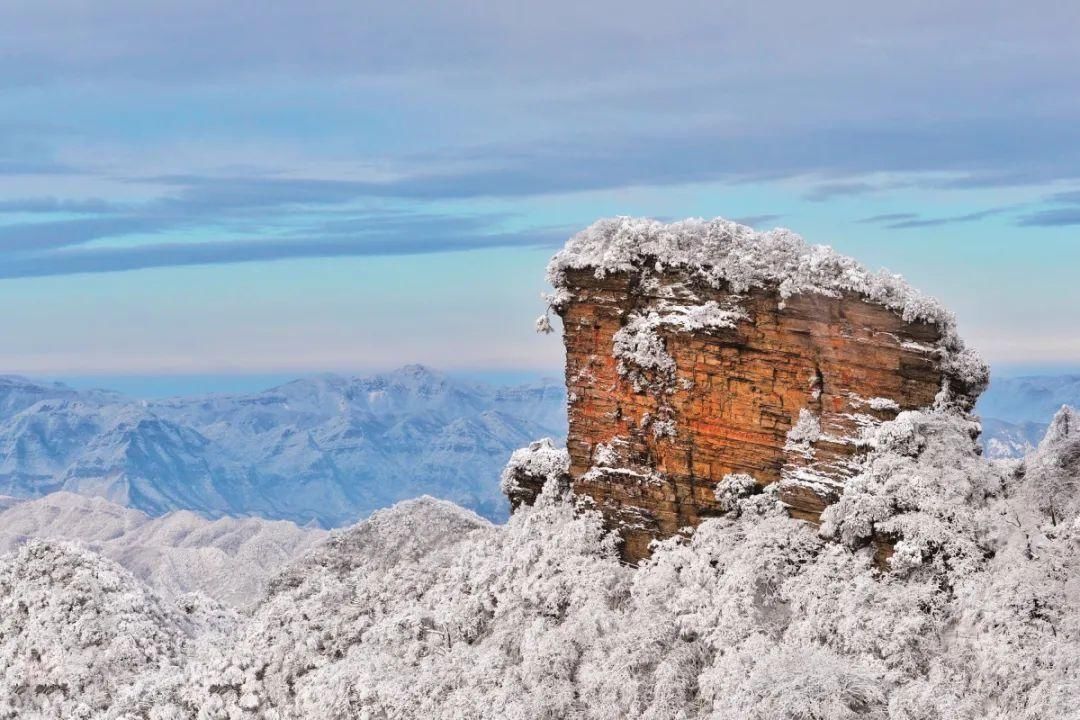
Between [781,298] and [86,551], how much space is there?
42.7 meters

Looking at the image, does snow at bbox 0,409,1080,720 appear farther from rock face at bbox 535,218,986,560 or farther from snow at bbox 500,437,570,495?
rock face at bbox 535,218,986,560

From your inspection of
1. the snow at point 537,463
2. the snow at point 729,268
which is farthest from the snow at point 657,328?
the snow at point 537,463

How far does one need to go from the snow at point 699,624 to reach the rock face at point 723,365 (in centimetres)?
118

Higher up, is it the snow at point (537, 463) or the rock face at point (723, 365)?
the rock face at point (723, 365)

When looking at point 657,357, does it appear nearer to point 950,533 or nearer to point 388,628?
point 950,533

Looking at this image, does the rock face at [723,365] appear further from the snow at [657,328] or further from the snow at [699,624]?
the snow at [699,624]

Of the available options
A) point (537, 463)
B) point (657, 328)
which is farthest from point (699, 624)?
point (537, 463)

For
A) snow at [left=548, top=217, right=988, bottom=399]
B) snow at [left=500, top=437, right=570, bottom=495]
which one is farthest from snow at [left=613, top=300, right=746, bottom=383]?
snow at [left=500, top=437, right=570, bottom=495]

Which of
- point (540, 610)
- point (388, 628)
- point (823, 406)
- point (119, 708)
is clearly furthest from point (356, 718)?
point (823, 406)

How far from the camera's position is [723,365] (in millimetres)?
47656

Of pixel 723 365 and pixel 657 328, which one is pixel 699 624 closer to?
pixel 723 365

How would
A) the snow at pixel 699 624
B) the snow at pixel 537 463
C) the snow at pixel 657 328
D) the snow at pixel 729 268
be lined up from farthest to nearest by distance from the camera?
1. the snow at pixel 537 463
2. the snow at pixel 657 328
3. the snow at pixel 729 268
4. the snow at pixel 699 624

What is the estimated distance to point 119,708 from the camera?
59344 millimetres

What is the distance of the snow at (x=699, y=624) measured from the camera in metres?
37.9
